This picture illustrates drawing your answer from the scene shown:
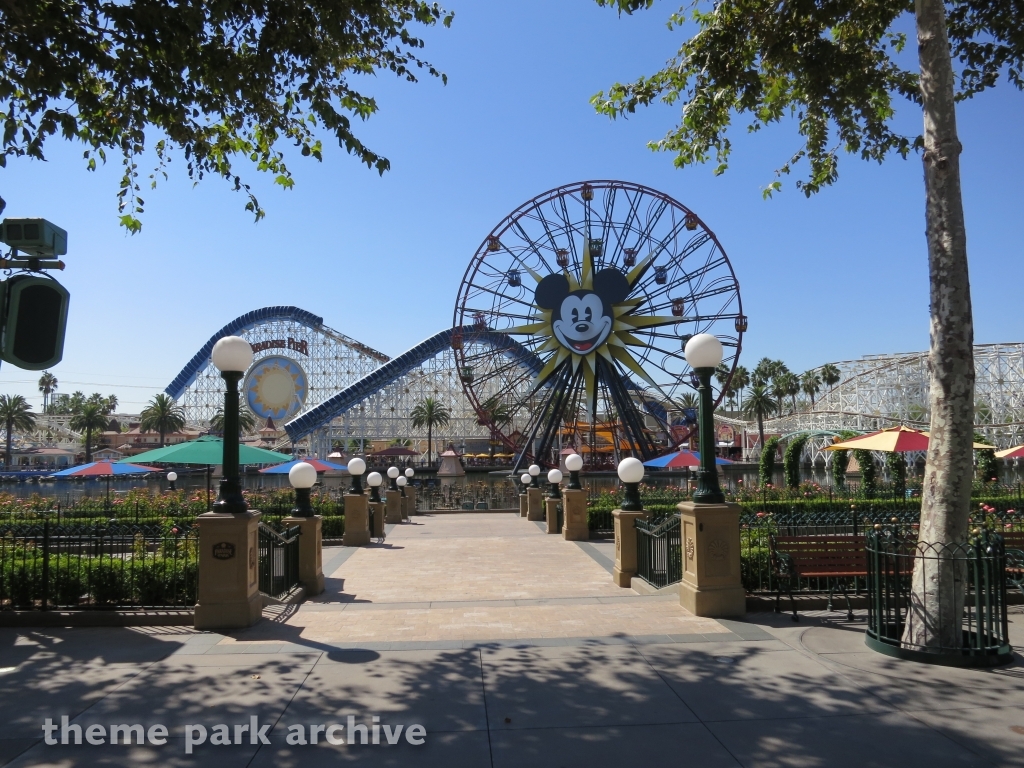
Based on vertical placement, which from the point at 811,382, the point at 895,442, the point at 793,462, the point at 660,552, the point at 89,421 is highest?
the point at 811,382

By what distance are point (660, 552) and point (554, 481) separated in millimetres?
8940

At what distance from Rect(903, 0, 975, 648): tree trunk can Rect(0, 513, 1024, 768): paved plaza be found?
67 centimetres

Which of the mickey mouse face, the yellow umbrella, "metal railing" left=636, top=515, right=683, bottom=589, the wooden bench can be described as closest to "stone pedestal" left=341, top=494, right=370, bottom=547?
"metal railing" left=636, top=515, right=683, bottom=589

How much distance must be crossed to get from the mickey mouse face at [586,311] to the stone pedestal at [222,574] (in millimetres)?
24818

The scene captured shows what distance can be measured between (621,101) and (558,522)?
11.8 meters

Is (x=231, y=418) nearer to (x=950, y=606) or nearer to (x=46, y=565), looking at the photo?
(x=46, y=565)

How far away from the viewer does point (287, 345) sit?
247 feet

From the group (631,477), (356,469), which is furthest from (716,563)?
(356,469)

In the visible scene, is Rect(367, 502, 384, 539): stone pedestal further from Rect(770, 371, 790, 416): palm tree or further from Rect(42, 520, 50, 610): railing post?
Rect(770, 371, 790, 416): palm tree

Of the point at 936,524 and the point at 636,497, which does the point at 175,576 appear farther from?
the point at 936,524

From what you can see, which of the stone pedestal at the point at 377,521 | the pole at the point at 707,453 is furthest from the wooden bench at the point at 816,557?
the stone pedestal at the point at 377,521

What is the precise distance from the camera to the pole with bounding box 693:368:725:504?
8.81 m

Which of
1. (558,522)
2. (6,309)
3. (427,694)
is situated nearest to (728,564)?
(427,694)

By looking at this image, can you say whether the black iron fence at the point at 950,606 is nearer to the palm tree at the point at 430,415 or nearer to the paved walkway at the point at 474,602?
the paved walkway at the point at 474,602
